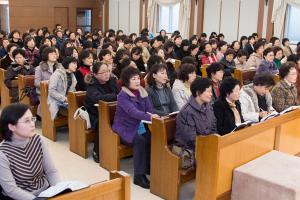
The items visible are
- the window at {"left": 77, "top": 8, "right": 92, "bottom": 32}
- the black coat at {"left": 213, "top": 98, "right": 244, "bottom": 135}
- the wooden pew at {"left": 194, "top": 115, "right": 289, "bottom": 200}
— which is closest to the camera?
the wooden pew at {"left": 194, "top": 115, "right": 289, "bottom": 200}

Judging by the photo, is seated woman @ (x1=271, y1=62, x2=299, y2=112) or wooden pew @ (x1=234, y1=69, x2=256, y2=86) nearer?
seated woman @ (x1=271, y1=62, x2=299, y2=112)

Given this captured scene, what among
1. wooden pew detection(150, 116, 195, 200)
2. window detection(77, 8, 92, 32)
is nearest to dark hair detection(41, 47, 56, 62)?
wooden pew detection(150, 116, 195, 200)

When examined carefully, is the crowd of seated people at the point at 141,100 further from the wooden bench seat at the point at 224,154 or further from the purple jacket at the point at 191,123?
the wooden bench seat at the point at 224,154

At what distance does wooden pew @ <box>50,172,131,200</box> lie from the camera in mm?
1815

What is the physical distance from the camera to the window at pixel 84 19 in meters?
15.9

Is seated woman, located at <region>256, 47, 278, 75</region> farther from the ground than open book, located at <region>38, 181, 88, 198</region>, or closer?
farther from the ground

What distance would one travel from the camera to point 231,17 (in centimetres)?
1113

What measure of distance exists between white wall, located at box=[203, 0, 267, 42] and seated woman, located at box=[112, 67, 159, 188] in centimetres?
772

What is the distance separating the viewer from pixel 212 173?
2830 millimetres

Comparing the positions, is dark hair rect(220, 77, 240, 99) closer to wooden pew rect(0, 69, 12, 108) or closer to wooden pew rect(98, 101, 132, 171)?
wooden pew rect(98, 101, 132, 171)

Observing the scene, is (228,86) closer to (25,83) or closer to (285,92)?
(285,92)

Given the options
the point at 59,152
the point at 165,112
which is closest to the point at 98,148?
the point at 59,152

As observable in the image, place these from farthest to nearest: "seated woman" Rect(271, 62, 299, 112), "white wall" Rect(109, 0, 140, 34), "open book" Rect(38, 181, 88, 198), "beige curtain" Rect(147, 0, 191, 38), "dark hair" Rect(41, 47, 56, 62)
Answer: "white wall" Rect(109, 0, 140, 34) → "beige curtain" Rect(147, 0, 191, 38) → "dark hair" Rect(41, 47, 56, 62) → "seated woman" Rect(271, 62, 299, 112) → "open book" Rect(38, 181, 88, 198)

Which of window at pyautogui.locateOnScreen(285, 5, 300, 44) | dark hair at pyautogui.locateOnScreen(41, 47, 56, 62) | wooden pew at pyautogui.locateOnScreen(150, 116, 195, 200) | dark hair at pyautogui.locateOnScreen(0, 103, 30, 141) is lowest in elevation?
wooden pew at pyautogui.locateOnScreen(150, 116, 195, 200)
